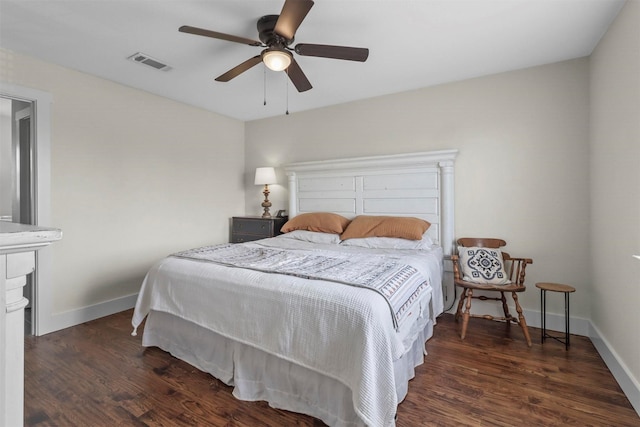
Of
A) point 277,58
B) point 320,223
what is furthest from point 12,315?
point 320,223

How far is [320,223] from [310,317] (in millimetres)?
1963

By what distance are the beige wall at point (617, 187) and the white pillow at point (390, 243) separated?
129cm

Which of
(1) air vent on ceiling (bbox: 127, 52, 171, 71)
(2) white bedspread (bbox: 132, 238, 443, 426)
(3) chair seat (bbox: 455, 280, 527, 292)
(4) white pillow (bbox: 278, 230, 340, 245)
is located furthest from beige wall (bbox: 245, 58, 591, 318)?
(1) air vent on ceiling (bbox: 127, 52, 171, 71)

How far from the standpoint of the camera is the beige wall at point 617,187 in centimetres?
179

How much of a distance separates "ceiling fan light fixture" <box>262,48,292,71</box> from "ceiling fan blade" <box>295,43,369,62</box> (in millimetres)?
90

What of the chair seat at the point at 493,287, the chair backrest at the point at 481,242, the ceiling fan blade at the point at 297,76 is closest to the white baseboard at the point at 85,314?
the ceiling fan blade at the point at 297,76

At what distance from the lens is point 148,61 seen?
9.03ft

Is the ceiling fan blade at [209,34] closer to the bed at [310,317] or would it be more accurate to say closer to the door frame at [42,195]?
the bed at [310,317]

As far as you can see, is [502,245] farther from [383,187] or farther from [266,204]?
[266,204]

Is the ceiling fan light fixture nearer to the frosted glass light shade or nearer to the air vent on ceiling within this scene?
the frosted glass light shade

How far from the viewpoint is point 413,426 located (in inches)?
Answer: 62.5

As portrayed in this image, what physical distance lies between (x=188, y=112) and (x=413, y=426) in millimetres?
4067

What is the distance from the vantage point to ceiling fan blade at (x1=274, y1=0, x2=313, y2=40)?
1.65 metres

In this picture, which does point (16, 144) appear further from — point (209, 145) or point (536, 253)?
point (536, 253)
